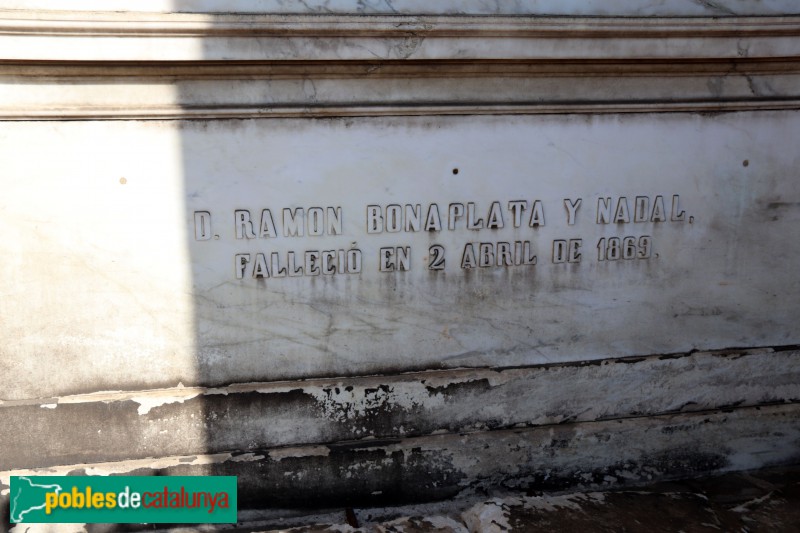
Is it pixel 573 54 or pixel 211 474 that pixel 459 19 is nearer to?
pixel 573 54

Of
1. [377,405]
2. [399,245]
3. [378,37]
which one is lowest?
[377,405]

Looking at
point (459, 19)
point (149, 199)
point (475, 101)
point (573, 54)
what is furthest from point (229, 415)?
point (573, 54)

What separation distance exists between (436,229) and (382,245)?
23cm

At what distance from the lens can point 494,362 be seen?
312 cm

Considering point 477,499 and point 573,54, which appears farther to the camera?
point 477,499

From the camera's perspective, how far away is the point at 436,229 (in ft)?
9.77

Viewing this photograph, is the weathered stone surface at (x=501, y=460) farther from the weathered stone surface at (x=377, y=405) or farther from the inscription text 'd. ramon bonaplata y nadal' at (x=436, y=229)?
the inscription text 'd. ramon bonaplata y nadal' at (x=436, y=229)

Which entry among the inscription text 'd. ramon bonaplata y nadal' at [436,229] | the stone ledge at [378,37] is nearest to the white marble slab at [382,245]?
the inscription text 'd. ramon bonaplata y nadal' at [436,229]

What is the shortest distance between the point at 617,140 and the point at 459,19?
84cm

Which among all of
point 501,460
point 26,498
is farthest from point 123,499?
point 501,460

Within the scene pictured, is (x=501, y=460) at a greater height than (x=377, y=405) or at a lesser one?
lesser

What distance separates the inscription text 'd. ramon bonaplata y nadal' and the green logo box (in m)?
0.85

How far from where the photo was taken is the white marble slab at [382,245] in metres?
2.71

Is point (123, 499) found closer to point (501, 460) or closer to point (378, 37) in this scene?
point (501, 460)
